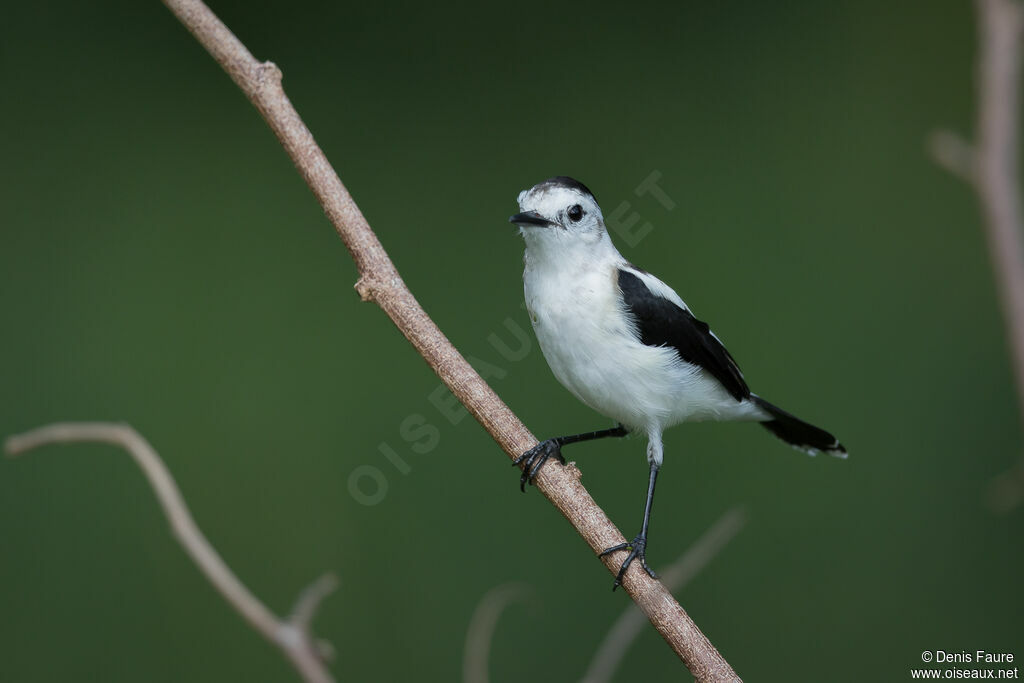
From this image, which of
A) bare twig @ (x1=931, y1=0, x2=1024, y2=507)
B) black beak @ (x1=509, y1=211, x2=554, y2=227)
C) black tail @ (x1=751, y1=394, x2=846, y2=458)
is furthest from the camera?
black tail @ (x1=751, y1=394, x2=846, y2=458)

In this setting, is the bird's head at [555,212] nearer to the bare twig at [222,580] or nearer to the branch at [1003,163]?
the bare twig at [222,580]

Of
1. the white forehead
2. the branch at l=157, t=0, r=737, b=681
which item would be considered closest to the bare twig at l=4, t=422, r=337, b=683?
the branch at l=157, t=0, r=737, b=681

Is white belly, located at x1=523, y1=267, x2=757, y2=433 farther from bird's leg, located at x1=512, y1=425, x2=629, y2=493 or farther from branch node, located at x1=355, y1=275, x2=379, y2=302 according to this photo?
branch node, located at x1=355, y1=275, x2=379, y2=302

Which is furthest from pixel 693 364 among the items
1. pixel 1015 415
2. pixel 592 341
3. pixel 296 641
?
pixel 1015 415

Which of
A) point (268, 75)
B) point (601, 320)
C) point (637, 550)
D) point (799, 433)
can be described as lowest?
point (799, 433)

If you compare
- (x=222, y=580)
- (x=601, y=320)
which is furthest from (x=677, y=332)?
(x=222, y=580)

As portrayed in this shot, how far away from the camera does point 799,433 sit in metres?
1.91

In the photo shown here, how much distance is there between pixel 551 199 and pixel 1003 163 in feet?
3.24

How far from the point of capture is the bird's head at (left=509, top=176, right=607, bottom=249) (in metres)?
1.58

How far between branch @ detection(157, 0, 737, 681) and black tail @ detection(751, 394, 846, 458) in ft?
2.50

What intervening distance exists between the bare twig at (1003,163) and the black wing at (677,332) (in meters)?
0.91

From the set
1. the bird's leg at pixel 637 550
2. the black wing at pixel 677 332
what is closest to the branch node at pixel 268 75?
the black wing at pixel 677 332

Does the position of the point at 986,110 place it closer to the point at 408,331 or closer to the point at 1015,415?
the point at 408,331

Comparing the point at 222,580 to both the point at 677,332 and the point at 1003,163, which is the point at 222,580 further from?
the point at 677,332
